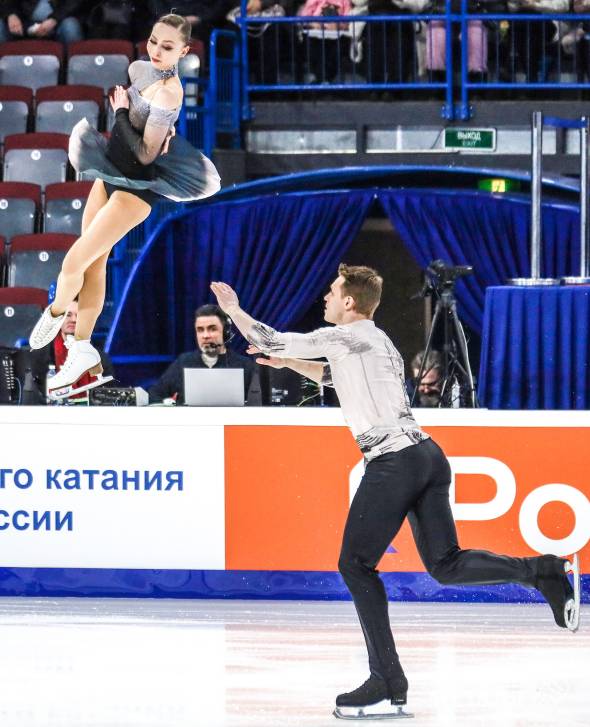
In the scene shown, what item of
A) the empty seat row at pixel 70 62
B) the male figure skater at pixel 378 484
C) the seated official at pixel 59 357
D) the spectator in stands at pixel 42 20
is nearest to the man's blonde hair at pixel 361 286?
the male figure skater at pixel 378 484

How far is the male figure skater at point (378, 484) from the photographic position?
431 centimetres

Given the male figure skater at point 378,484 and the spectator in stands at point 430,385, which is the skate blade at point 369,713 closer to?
the male figure skater at point 378,484

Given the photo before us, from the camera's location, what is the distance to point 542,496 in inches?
246

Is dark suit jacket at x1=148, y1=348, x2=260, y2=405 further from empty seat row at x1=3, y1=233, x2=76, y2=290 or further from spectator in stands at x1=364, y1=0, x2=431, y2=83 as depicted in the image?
spectator in stands at x1=364, y1=0, x2=431, y2=83

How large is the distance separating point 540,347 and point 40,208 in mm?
4194

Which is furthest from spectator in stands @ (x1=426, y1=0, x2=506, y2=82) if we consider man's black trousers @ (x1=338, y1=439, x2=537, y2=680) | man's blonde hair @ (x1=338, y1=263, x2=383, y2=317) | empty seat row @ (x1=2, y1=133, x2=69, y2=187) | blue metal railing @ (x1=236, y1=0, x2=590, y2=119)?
man's black trousers @ (x1=338, y1=439, x2=537, y2=680)

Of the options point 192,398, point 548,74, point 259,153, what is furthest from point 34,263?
point 548,74

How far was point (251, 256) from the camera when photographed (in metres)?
9.24

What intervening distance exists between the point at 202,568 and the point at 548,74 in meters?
5.03

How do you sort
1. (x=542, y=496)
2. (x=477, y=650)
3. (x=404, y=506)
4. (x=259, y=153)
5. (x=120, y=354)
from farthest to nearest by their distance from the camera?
(x=259, y=153), (x=120, y=354), (x=542, y=496), (x=477, y=650), (x=404, y=506)

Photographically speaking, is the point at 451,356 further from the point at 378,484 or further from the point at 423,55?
the point at 423,55

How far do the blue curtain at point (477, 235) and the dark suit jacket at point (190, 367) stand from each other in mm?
2121

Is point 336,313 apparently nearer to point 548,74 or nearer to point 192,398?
point 192,398

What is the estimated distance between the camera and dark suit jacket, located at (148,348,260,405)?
7155 mm
